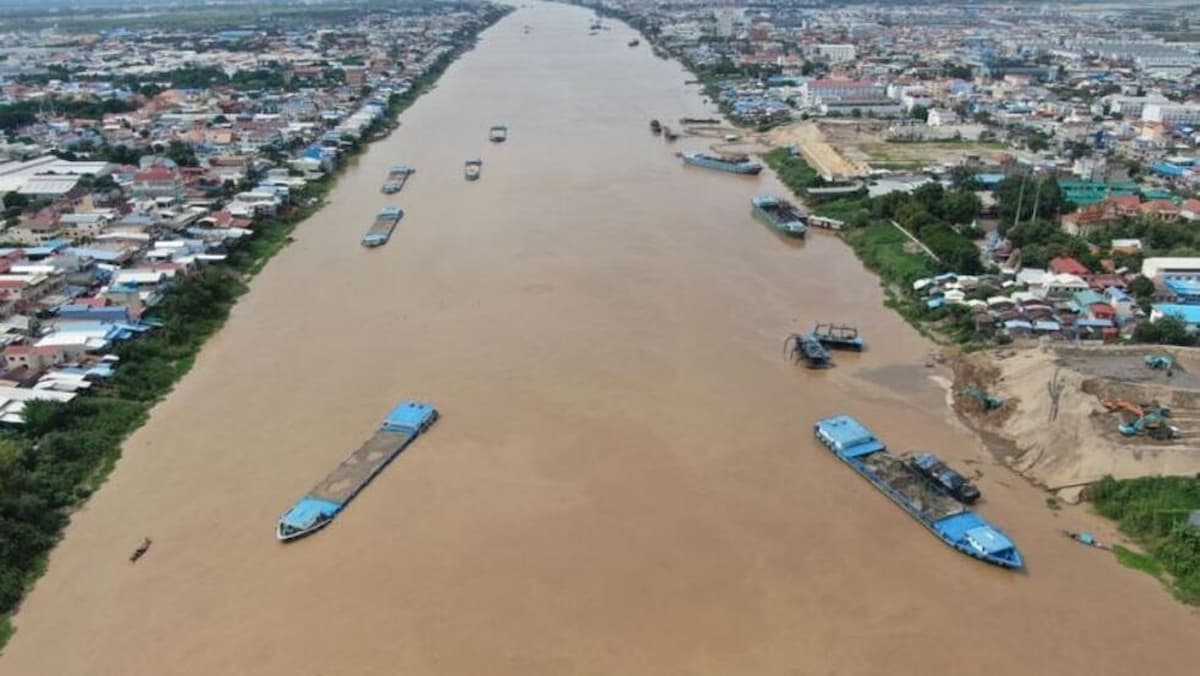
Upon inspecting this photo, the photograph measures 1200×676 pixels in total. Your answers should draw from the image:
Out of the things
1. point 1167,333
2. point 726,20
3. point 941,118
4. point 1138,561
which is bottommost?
point 1138,561

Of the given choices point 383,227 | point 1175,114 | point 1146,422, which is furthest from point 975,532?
point 1175,114

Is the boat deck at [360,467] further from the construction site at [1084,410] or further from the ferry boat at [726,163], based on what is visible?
the ferry boat at [726,163]

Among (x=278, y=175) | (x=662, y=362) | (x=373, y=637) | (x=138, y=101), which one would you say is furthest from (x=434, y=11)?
(x=373, y=637)

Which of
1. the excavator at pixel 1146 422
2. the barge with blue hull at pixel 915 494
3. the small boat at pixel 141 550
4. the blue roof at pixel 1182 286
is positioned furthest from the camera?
the blue roof at pixel 1182 286

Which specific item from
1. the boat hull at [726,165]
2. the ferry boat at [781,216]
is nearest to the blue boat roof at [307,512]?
the ferry boat at [781,216]

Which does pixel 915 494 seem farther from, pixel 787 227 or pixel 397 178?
pixel 397 178

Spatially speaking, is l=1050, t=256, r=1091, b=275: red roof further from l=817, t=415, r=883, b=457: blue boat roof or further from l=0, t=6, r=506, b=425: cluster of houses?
l=0, t=6, r=506, b=425: cluster of houses

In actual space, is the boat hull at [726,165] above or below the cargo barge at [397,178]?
above

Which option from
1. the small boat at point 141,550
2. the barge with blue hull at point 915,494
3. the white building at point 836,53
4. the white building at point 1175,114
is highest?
the white building at point 836,53
